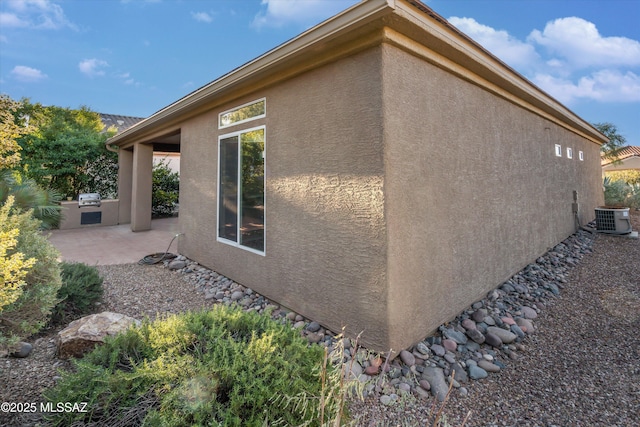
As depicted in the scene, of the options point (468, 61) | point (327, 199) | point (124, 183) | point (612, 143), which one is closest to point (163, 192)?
point (124, 183)

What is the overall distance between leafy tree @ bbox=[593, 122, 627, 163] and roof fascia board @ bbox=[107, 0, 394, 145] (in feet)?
60.9

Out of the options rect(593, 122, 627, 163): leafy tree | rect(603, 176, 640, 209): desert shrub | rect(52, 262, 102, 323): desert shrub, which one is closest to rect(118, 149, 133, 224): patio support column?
rect(52, 262, 102, 323): desert shrub

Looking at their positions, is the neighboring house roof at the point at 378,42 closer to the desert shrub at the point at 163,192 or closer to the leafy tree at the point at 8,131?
the leafy tree at the point at 8,131

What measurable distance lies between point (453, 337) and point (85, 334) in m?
3.85

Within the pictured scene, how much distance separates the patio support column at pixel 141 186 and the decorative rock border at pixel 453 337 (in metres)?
5.37

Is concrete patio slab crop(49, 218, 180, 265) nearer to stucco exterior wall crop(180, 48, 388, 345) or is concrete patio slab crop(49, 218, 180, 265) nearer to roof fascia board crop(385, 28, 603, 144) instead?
stucco exterior wall crop(180, 48, 388, 345)

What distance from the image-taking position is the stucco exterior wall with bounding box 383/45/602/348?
3131 mm

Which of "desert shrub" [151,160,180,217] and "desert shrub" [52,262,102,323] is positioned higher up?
"desert shrub" [151,160,180,217]

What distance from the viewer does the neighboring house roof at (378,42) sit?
2848 millimetres

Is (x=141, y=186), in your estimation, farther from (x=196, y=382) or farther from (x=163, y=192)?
(x=196, y=382)

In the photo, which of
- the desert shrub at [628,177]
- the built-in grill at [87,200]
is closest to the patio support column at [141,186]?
the built-in grill at [87,200]

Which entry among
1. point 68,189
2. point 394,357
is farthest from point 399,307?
point 68,189

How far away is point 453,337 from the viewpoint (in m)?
3.54

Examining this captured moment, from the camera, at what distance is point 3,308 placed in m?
2.54
